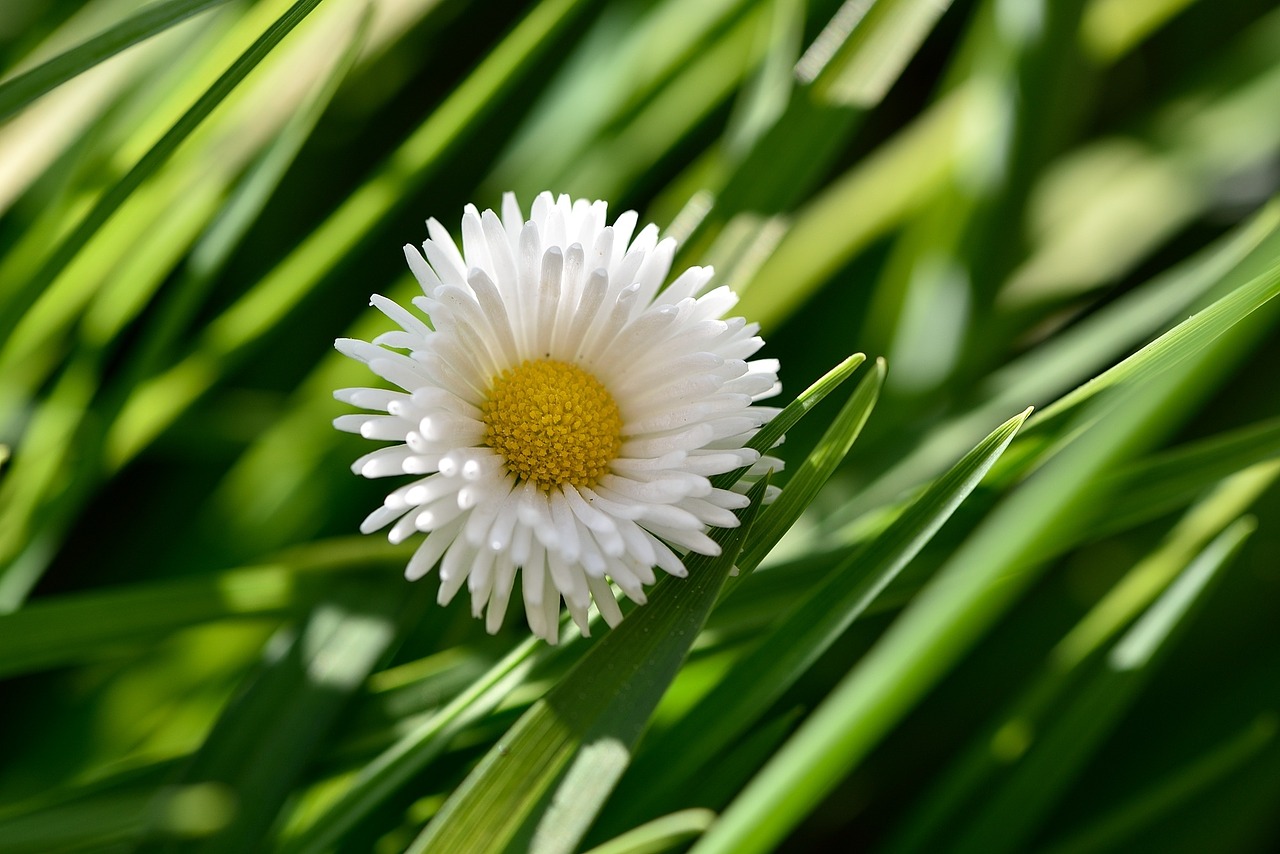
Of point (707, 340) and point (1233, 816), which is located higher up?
point (707, 340)

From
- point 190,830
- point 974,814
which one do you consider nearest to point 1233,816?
point 974,814

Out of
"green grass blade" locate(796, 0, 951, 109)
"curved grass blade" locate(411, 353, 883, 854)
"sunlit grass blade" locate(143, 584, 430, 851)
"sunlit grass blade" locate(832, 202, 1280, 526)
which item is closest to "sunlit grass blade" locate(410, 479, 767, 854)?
"curved grass blade" locate(411, 353, 883, 854)

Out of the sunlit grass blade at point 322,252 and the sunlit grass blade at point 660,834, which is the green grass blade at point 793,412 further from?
the sunlit grass blade at point 322,252

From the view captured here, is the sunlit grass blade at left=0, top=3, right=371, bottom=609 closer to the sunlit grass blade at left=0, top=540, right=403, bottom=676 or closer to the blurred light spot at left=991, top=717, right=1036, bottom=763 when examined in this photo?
the sunlit grass blade at left=0, top=540, right=403, bottom=676

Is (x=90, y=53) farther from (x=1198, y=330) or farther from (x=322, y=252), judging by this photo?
(x=1198, y=330)

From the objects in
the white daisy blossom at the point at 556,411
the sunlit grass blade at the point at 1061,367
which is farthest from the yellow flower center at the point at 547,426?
the sunlit grass blade at the point at 1061,367

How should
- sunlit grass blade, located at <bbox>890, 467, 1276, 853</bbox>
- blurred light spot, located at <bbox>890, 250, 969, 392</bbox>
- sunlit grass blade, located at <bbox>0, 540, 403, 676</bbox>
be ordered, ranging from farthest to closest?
blurred light spot, located at <bbox>890, 250, 969, 392</bbox>
sunlit grass blade, located at <bbox>890, 467, 1276, 853</bbox>
sunlit grass blade, located at <bbox>0, 540, 403, 676</bbox>

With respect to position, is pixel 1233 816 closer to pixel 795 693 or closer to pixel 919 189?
pixel 795 693
